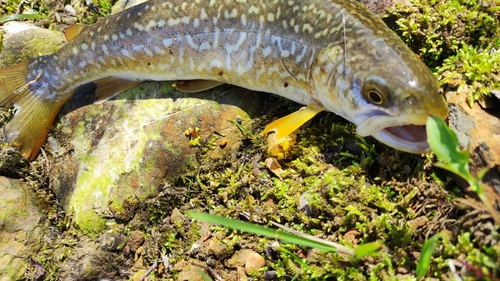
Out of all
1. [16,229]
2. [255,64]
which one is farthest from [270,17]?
[16,229]

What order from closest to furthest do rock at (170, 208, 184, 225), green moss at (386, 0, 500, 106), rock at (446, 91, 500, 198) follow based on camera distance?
rock at (446, 91, 500, 198), green moss at (386, 0, 500, 106), rock at (170, 208, 184, 225)

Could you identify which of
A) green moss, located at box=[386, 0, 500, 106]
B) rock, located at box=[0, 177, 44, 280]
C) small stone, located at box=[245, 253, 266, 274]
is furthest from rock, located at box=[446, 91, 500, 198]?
rock, located at box=[0, 177, 44, 280]

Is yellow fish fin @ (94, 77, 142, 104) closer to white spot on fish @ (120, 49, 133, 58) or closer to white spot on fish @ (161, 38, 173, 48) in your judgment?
white spot on fish @ (120, 49, 133, 58)

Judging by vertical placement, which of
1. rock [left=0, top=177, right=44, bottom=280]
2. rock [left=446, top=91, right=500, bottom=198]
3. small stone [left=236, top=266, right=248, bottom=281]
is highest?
rock [left=446, top=91, right=500, bottom=198]

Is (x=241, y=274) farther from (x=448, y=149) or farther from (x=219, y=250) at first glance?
(x=448, y=149)

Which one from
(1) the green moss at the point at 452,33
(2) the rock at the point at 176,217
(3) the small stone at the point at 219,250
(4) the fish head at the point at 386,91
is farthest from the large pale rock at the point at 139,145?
(1) the green moss at the point at 452,33

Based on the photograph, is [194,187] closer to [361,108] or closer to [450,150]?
[361,108]
